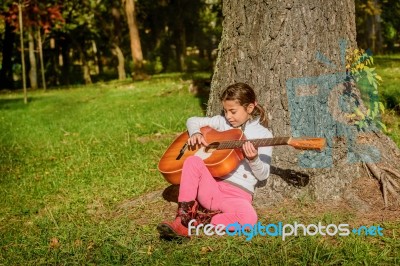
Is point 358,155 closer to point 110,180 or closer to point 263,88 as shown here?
point 263,88

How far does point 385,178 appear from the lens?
389 cm

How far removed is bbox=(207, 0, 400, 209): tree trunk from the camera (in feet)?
12.9

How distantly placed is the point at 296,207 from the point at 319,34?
153 cm

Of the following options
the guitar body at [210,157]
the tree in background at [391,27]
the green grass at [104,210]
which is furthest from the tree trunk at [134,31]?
the tree in background at [391,27]

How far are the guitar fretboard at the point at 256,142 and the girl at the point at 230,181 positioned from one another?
0.32 ft

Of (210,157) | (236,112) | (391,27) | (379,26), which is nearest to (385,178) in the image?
(236,112)

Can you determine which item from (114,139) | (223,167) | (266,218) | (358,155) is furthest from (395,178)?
(114,139)

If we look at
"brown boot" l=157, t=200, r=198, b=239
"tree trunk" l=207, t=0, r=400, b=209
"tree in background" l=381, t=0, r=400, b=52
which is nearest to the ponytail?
"tree trunk" l=207, t=0, r=400, b=209

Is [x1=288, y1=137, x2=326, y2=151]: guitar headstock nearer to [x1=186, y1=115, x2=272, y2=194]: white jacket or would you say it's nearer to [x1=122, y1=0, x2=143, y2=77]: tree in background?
[x1=186, y1=115, x2=272, y2=194]: white jacket

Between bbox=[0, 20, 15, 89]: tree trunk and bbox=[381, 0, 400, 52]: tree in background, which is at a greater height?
bbox=[381, 0, 400, 52]: tree in background

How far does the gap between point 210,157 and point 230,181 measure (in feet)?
0.89

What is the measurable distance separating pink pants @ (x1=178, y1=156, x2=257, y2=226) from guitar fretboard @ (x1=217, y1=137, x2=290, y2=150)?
230 millimetres

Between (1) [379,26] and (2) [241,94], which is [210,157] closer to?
(2) [241,94]
